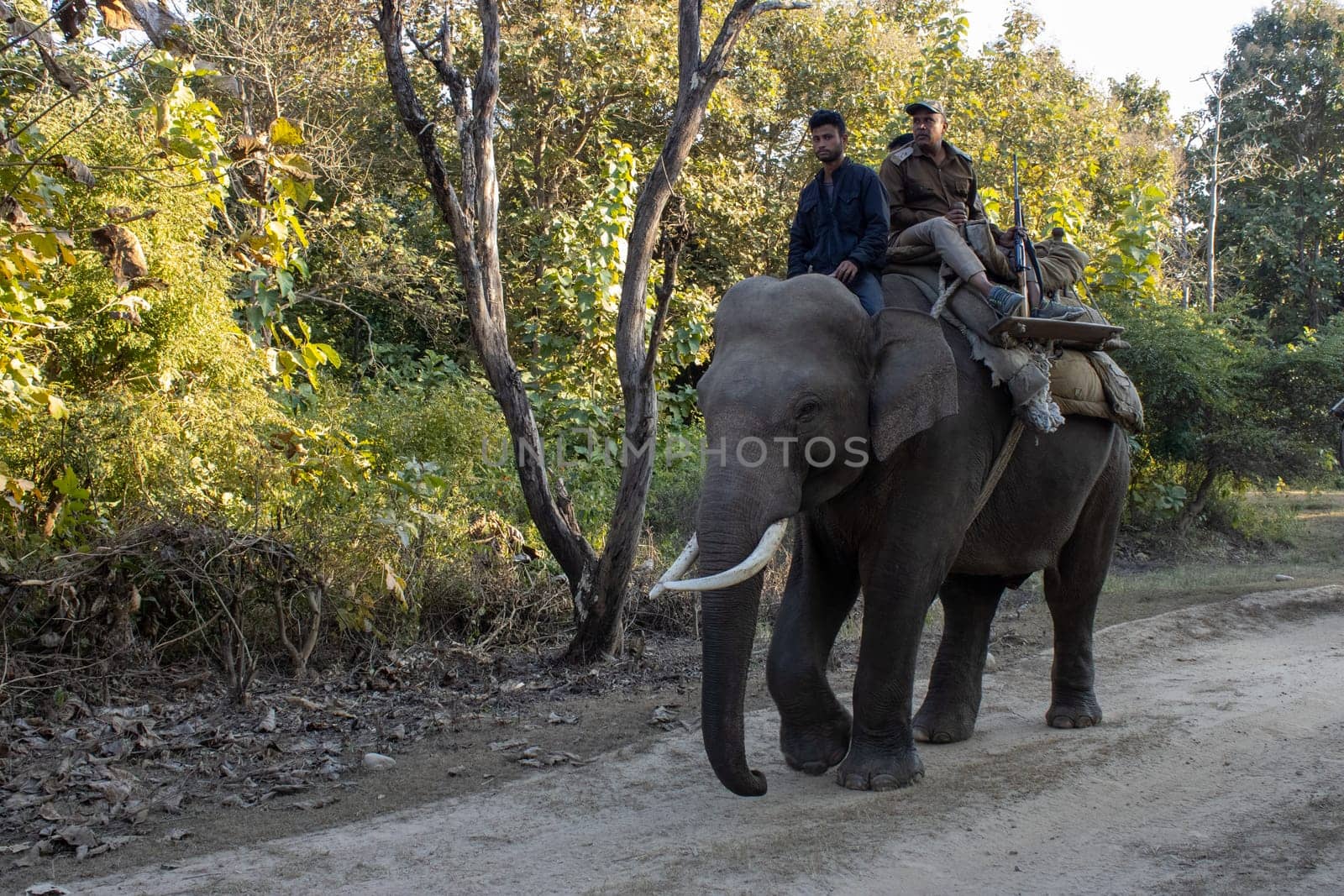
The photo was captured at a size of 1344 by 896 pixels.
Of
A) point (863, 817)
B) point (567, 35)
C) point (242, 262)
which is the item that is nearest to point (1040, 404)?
point (863, 817)

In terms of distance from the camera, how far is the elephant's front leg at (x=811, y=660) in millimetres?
5836

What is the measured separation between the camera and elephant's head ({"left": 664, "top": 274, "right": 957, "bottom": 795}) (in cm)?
494

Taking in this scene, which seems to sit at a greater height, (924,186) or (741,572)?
(924,186)

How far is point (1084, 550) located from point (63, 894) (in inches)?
219

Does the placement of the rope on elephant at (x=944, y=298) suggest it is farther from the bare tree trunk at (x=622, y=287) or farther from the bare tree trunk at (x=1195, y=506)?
the bare tree trunk at (x=1195, y=506)

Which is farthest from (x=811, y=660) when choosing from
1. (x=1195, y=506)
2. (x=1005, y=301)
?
(x=1195, y=506)

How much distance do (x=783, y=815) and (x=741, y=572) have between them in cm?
114

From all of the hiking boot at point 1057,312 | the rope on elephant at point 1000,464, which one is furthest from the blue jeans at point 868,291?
the hiking boot at point 1057,312

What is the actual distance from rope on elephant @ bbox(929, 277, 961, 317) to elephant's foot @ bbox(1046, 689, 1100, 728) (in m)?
2.41

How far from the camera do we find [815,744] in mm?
5852

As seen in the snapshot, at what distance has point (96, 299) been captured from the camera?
842cm

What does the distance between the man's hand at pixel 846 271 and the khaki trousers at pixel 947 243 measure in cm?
55

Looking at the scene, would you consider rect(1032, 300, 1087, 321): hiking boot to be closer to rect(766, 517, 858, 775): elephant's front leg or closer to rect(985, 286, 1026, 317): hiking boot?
rect(985, 286, 1026, 317): hiking boot

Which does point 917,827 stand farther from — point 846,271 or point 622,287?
point 622,287
